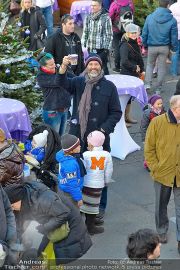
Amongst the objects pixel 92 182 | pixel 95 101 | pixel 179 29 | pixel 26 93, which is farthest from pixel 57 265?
pixel 179 29

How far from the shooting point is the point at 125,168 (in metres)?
9.81

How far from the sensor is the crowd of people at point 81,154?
227 inches

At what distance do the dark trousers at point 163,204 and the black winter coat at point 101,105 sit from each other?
106 centimetres

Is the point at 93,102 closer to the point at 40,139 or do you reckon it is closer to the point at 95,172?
the point at 40,139

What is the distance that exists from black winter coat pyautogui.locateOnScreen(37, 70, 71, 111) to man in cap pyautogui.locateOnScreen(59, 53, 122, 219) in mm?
856

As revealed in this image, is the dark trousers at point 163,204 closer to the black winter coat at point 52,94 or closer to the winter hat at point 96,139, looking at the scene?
the winter hat at point 96,139

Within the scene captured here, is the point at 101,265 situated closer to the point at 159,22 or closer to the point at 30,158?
the point at 30,158

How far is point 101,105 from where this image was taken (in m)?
8.08

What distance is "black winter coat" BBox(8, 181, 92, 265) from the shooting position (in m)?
5.77

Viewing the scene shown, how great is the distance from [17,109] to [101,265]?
3.51 m

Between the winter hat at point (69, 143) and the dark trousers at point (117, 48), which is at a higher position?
the winter hat at point (69, 143)

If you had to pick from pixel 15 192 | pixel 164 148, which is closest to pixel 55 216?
pixel 15 192

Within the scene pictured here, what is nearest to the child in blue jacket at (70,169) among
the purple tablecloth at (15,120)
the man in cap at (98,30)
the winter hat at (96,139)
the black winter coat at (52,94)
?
the winter hat at (96,139)

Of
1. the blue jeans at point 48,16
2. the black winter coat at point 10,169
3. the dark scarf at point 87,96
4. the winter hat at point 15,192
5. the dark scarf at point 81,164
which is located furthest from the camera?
the blue jeans at point 48,16
